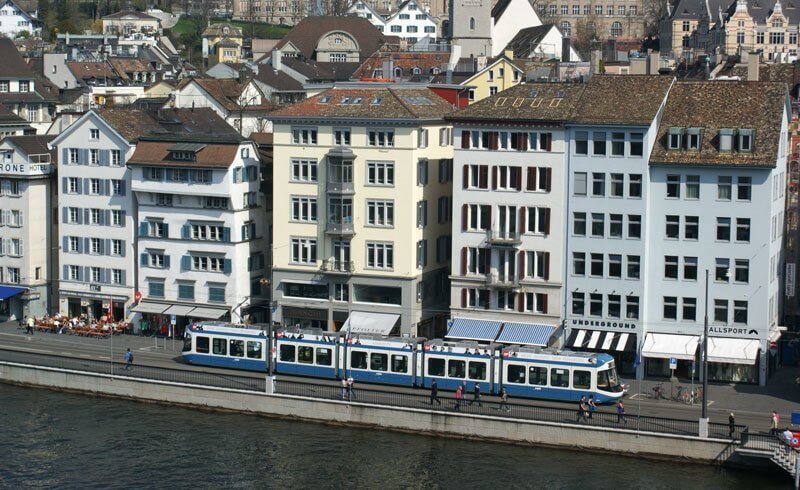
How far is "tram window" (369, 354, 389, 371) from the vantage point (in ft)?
269

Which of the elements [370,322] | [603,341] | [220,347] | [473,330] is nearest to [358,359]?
[370,322]

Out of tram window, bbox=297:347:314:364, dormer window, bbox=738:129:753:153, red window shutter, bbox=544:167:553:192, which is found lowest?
tram window, bbox=297:347:314:364

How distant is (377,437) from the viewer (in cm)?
7669

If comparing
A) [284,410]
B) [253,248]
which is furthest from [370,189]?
[284,410]

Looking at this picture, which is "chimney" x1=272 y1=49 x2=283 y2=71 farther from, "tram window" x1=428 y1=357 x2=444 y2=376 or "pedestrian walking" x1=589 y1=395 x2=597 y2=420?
"pedestrian walking" x1=589 y1=395 x2=597 y2=420

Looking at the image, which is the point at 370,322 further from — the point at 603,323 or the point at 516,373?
the point at 603,323

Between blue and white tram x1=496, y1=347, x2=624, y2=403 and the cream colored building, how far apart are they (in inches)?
450

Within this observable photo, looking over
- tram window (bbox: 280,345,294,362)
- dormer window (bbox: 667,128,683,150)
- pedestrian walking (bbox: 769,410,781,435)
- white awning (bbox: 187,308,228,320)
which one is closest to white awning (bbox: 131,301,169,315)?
white awning (bbox: 187,308,228,320)

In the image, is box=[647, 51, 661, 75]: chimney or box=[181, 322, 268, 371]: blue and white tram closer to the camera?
box=[181, 322, 268, 371]: blue and white tram

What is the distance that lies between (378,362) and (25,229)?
31382 mm

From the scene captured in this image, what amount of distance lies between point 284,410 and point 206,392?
461 cm

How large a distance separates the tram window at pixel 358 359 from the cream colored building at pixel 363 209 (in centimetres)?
644

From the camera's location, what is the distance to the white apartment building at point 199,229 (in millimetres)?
94062

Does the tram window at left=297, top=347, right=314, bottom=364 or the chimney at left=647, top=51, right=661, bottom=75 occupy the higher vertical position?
the chimney at left=647, top=51, right=661, bottom=75
